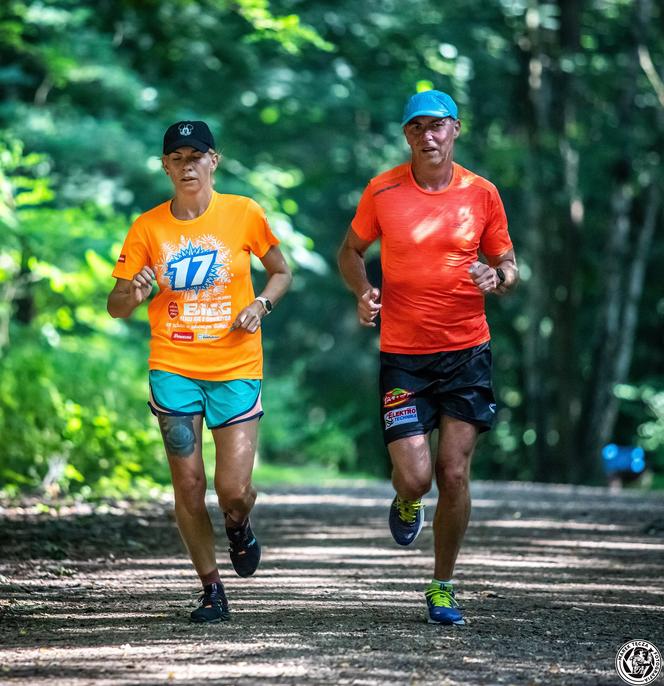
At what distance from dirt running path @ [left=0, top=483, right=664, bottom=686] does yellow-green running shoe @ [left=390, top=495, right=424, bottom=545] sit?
1.21ft

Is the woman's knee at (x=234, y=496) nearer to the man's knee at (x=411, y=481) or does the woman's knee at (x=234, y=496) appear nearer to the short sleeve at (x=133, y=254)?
the man's knee at (x=411, y=481)

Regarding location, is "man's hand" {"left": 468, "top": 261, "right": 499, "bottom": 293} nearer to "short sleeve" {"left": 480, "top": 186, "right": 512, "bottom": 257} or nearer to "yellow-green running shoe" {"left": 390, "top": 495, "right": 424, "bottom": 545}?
"short sleeve" {"left": 480, "top": 186, "right": 512, "bottom": 257}

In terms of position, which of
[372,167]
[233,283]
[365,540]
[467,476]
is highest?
[372,167]

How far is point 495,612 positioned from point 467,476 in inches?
28.1

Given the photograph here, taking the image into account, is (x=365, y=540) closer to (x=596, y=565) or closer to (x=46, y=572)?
(x=596, y=565)

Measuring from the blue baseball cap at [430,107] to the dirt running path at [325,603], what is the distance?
2353mm

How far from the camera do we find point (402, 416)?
6902 mm

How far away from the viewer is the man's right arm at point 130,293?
6.66 meters

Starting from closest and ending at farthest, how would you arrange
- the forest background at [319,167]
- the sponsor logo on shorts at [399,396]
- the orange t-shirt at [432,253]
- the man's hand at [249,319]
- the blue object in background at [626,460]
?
the man's hand at [249,319], the orange t-shirt at [432,253], the sponsor logo on shorts at [399,396], the forest background at [319,167], the blue object in background at [626,460]

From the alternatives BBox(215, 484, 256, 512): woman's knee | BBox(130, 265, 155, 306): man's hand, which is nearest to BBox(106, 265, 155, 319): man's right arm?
BBox(130, 265, 155, 306): man's hand

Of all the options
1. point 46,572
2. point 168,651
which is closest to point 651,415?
point 46,572

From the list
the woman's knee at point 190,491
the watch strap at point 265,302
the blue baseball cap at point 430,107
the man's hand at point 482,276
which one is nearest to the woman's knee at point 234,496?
the woman's knee at point 190,491

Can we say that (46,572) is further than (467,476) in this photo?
Yes

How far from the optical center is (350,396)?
33219mm
